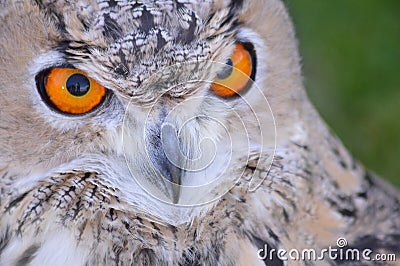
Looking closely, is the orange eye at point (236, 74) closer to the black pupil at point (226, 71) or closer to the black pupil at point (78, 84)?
the black pupil at point (226, 71)

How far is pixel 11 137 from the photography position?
2207 millimetres

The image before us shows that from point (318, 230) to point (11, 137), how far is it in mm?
992

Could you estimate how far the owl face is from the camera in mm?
2070

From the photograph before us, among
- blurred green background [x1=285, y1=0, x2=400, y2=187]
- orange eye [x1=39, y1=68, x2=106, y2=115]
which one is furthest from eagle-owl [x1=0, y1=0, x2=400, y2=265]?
blurred green background [x1=285, y1=0, x2=400, y2=187]

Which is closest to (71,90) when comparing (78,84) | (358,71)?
(78,84)

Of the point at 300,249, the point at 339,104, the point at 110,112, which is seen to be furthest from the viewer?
the point at 339,104

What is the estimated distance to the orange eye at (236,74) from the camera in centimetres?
220

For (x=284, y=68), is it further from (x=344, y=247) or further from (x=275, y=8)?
(x=344, y=247)

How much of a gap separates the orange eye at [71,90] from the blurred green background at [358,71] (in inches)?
105

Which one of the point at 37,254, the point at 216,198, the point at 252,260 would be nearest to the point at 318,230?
the point at 252,260

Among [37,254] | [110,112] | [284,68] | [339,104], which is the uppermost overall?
[339,104]

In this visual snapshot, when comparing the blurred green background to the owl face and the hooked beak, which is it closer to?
the owl face

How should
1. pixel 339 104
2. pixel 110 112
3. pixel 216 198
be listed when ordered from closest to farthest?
pixel 110 112, pixel 216 198, pixel 339 104

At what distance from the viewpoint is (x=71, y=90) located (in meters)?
2.15
